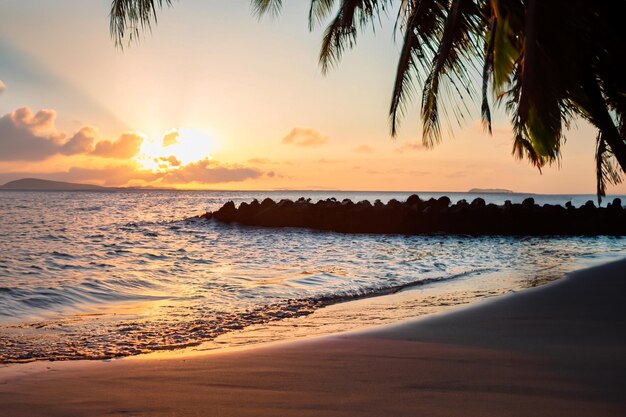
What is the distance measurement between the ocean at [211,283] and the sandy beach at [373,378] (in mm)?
1034

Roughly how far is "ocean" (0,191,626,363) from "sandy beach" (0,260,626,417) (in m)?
1.03

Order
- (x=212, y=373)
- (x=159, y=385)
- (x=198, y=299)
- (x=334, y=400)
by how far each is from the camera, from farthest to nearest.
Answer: (x=198, y=299), (x=212, y=373), (x=159, y=385), (x=334, y=400)

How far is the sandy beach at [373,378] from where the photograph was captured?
2998 millimetres

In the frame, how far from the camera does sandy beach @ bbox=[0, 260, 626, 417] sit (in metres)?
3.00

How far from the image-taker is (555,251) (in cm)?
1539

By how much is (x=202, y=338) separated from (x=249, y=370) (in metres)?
1.77

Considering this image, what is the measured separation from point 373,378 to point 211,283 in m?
6.28

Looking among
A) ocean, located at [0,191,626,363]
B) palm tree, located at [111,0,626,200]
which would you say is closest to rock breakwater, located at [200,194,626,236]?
ocean, located at [0,191,626,363]

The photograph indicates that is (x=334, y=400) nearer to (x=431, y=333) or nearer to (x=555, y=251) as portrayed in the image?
(x=431, y=333)

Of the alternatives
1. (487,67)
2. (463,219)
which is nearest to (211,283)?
(487,67)

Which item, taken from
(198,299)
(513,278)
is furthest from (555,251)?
(198,299)

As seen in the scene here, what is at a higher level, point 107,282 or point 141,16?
point 141,16

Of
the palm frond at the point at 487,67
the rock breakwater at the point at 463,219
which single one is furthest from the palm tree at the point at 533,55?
the rock breakwater at the point at 463,219

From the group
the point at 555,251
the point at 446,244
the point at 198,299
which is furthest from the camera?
the point at 446,244
